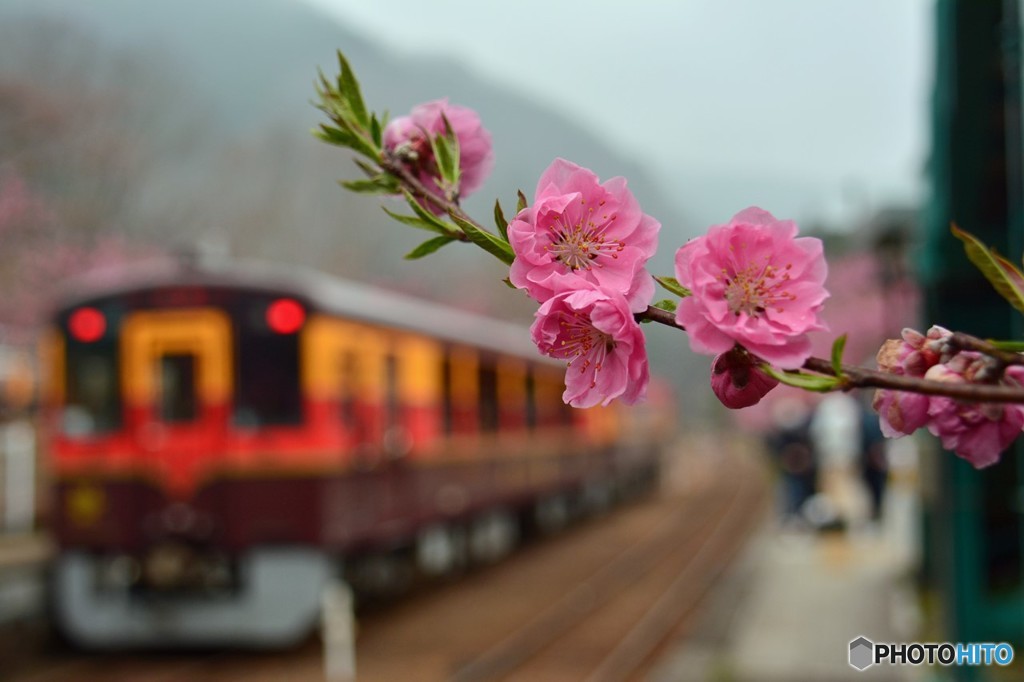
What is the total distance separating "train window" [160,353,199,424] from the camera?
311 inches

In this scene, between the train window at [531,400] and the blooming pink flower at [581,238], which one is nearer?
the blooming pink flower at [581,238]

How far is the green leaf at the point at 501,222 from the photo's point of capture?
36.7 inches

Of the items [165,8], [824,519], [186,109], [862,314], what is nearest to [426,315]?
[824,519]

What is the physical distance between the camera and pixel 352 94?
1.13m

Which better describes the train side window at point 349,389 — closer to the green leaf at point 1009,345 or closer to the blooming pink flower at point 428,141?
the blooming pink flower at point 428,141

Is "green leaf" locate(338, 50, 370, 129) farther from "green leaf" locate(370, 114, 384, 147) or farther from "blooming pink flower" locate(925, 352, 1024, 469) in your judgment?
"blooming pink flower" locate(925, 352, 1024, 469)

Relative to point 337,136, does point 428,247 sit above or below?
below

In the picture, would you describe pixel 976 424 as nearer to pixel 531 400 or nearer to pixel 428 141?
pixel 428 141

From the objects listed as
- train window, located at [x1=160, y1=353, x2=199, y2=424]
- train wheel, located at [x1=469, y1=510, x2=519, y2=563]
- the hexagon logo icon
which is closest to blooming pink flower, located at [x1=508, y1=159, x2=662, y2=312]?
the hexagon logo icon

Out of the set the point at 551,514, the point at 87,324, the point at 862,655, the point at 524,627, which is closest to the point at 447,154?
the point at 862,655

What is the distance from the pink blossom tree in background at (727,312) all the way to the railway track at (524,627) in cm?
683

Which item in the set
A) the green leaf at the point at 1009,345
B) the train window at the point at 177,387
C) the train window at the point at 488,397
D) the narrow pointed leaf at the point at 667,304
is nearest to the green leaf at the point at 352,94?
the narrow pointed leaf at the point at 667,304

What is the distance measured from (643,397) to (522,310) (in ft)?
70.1

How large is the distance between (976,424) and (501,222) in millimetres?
449
